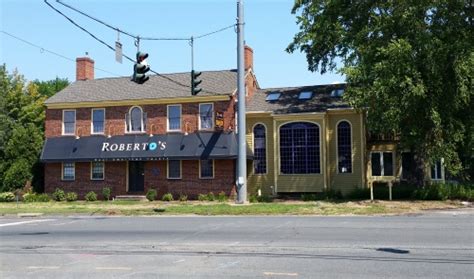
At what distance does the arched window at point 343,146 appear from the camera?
104ft

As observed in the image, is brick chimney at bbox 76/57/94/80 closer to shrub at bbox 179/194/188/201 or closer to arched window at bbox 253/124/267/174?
shrub at bbox 179/194/188/201

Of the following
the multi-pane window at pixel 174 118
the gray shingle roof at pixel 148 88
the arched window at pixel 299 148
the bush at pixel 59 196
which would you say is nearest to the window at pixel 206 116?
the gray shingle roof at pixel 148 88

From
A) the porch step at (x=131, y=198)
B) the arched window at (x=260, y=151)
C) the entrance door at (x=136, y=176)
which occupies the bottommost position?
the porch step at (x=131, y=198)

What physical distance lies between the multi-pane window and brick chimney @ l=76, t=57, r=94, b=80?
9.40m

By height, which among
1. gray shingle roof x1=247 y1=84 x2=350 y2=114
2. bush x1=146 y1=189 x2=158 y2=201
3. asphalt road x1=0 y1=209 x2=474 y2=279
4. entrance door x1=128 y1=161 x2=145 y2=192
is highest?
gray shingle roof x1=247 y1=84 x2=350 y2=114

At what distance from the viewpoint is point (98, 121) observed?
3466 cm

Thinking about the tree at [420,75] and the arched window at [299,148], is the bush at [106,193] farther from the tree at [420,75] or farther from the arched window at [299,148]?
the tree at [420,75]

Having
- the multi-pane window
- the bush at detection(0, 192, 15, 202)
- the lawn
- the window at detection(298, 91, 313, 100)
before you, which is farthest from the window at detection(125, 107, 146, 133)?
the window at detection(298, 91, 313, 100)

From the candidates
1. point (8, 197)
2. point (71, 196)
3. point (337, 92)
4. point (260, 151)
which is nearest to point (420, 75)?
point (337, 92)

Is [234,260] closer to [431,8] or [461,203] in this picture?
[461,203]

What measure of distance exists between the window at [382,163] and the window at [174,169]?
462 inches

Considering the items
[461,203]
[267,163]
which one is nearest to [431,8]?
[461,203]

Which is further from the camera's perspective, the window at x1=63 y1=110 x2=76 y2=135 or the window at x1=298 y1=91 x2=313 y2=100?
the window at x1=63 y1=110 x2=76 y2=135

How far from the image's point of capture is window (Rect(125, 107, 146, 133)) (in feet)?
111
